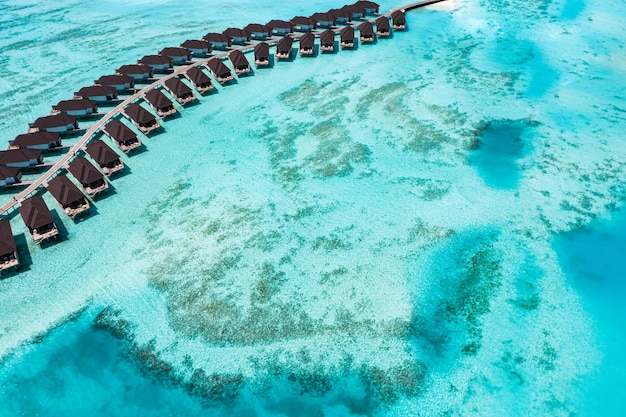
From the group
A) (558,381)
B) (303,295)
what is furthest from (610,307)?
(303,295)

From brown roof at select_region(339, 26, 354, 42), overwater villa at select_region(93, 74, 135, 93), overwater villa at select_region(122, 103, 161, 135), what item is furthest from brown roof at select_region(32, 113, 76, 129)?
brown roof at select_region(339, 26, 354, 42)

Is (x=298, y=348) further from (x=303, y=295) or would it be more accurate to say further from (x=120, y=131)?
(x=120, y=131)

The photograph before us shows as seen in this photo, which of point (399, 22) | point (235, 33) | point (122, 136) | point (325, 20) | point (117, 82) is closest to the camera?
point (122, 136)

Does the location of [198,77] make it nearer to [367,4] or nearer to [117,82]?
[117,82]

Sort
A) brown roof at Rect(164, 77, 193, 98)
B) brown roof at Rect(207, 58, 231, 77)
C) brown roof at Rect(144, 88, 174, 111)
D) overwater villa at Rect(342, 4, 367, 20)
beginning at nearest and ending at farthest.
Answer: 1. brown roof at Rect(144, 88, 174, 111)
2. brown roof at Rect(164, 77, 193, 98)
3. brown roof at Rect(207, 58, 231, 77)
4. overwater villa at Rect(342, 4, 367, 20)

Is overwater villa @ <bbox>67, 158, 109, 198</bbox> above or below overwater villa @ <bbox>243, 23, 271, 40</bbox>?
below

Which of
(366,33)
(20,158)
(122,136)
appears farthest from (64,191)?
(366,33)

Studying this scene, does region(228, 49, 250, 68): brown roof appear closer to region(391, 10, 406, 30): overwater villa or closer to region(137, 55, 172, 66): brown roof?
region(137, 55, 172, 66): brown roof
